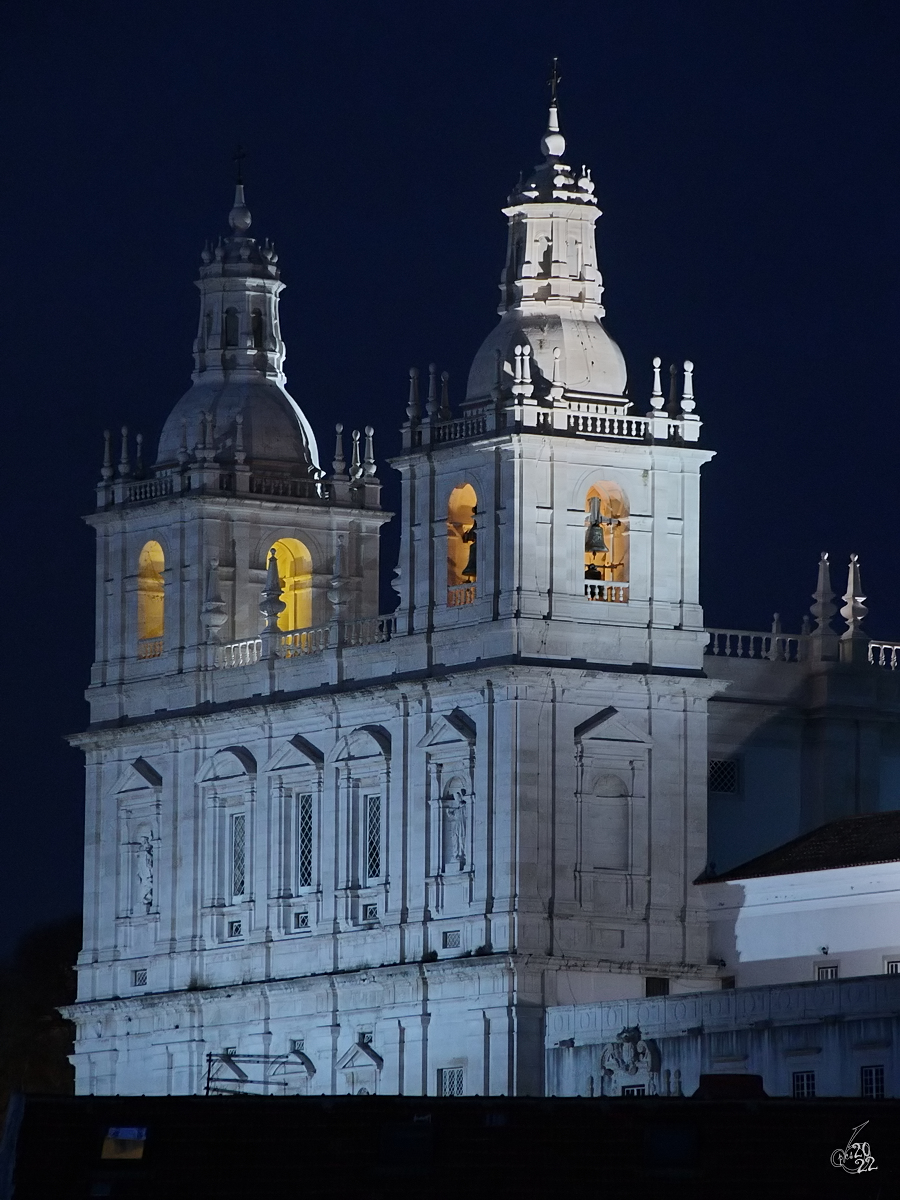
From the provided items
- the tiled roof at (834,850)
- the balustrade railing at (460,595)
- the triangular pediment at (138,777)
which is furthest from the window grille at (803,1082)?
the triangular pediment at (138,777)

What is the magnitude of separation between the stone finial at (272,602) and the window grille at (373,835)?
546 cm

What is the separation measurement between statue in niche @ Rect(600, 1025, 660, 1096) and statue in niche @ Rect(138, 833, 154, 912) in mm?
16191

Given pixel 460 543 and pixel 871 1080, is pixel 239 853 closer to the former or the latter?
pixel 460 543

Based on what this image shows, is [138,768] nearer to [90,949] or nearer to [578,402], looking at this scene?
[90,949]

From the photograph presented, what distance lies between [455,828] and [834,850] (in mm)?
7271

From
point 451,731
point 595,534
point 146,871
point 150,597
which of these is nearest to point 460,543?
point 595,534

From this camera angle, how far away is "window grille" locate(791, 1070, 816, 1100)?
99.1 meters

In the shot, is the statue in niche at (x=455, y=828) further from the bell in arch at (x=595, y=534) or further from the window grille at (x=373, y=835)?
the bell in arch at (x=595, y=534)

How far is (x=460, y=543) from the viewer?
108750mm

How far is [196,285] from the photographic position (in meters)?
121

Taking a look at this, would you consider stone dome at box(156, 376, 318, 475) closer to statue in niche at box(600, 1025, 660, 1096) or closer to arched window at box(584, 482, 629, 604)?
arched window at box(584, 482, 629, 604)

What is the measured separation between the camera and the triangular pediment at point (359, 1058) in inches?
4281

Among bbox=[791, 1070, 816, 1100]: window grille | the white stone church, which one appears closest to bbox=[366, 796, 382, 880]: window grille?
the white stone church

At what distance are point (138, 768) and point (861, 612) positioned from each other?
1578 centimetres
